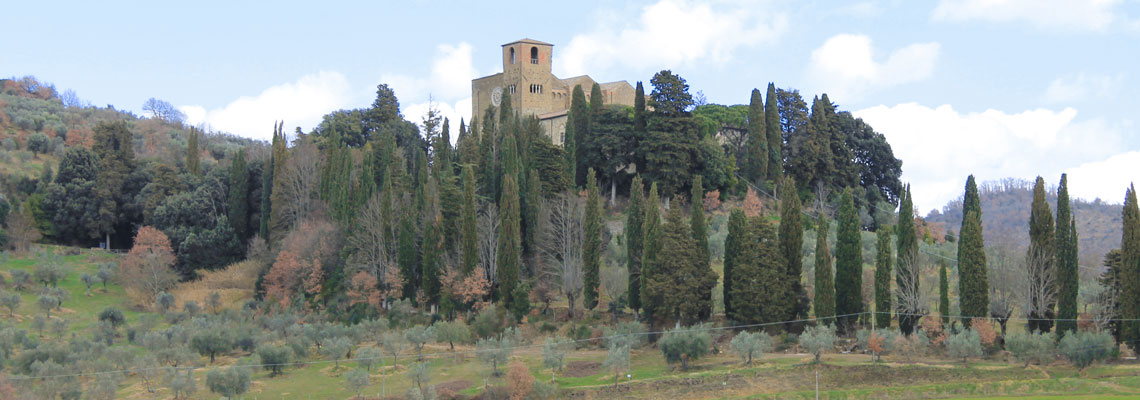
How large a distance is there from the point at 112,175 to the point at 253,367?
26.2 metres

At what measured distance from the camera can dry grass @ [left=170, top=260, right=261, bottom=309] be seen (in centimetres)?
5000

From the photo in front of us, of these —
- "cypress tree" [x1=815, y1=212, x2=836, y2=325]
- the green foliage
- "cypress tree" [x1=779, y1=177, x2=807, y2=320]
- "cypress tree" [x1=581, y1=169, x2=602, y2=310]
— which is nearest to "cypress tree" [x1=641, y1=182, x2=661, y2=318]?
"cypress tree" [x1=581, y1=169, x2=602, y2=310]

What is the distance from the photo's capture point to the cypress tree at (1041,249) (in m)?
34.7

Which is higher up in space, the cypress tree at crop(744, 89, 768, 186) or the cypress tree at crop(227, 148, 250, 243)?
the cypress tree at crop(744, 89, 768, 186)

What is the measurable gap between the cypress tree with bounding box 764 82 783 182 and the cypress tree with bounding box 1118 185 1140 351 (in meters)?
23.3

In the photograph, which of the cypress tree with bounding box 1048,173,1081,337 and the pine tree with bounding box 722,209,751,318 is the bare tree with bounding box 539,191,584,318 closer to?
the pine tree with bounding box 722,209,751,318

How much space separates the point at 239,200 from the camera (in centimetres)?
5525

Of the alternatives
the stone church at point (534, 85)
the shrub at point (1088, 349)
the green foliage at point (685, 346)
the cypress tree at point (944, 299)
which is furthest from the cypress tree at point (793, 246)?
the stone church at point (534, 85)

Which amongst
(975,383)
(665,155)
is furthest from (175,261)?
(975,383)

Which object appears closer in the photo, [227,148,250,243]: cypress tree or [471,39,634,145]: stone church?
[227,148,250,243]: cypress tree

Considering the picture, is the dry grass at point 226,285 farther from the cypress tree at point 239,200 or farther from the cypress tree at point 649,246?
the cypress tree at point 649,246

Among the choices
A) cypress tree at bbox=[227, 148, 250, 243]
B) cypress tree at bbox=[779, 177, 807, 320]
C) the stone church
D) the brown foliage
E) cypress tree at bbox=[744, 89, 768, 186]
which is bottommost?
the brown foliage

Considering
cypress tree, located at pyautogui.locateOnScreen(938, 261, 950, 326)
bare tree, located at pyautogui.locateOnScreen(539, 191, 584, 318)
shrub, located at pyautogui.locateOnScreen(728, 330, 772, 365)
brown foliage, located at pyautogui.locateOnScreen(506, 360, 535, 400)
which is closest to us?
brown foliage, located at pyautogui.locateOnScreen(506, 360, 535, 400)

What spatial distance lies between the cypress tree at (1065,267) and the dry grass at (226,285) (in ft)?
105
